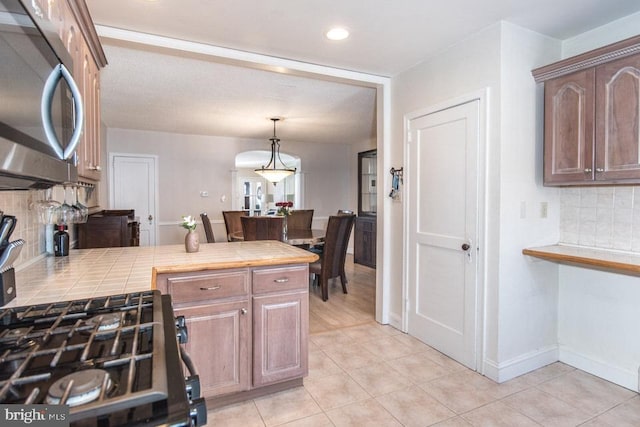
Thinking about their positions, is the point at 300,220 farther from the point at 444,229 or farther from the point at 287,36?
the point at 287,36

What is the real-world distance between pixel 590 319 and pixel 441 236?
3.76ft

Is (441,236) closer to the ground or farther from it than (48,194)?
closer to the ground

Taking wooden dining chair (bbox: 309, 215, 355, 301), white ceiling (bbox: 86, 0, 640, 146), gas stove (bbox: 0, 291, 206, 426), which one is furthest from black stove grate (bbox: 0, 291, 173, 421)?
wooden dining chair (bbox: 309, 215, 355, 301)

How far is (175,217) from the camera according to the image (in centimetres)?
634

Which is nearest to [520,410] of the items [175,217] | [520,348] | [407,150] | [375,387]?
[520,348]

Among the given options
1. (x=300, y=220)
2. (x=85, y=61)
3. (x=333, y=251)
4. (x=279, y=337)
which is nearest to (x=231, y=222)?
(x=300, y=220)

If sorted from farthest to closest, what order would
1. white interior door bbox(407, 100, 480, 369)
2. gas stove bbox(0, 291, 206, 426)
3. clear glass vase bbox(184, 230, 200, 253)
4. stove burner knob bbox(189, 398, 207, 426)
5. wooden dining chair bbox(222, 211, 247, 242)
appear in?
wooden dining chair bbox(222, 211, 247, 242), white interior door bbox(407, 100, 480, 369), clear glass vase bbox(184, 230, 200, 253), stove burner knob bbox(189, 398, 207, 426), gas stove bbox(0, 291, 206, 426)

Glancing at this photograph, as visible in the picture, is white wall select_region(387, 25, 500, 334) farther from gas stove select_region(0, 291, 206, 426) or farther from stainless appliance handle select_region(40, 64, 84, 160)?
stainless appliance handle select_region(40, 64, 84, 160)

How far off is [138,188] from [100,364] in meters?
6.01

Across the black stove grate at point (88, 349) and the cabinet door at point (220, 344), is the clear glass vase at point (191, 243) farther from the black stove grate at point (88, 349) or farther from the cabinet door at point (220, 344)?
the black stove grate at point (88, 349)

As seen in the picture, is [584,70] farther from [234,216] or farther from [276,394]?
[234,216]

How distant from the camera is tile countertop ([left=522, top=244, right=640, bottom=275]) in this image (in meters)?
1.99

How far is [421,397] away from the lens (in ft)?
7.27

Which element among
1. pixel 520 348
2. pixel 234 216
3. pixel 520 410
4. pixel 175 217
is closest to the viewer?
pixel 520 410
